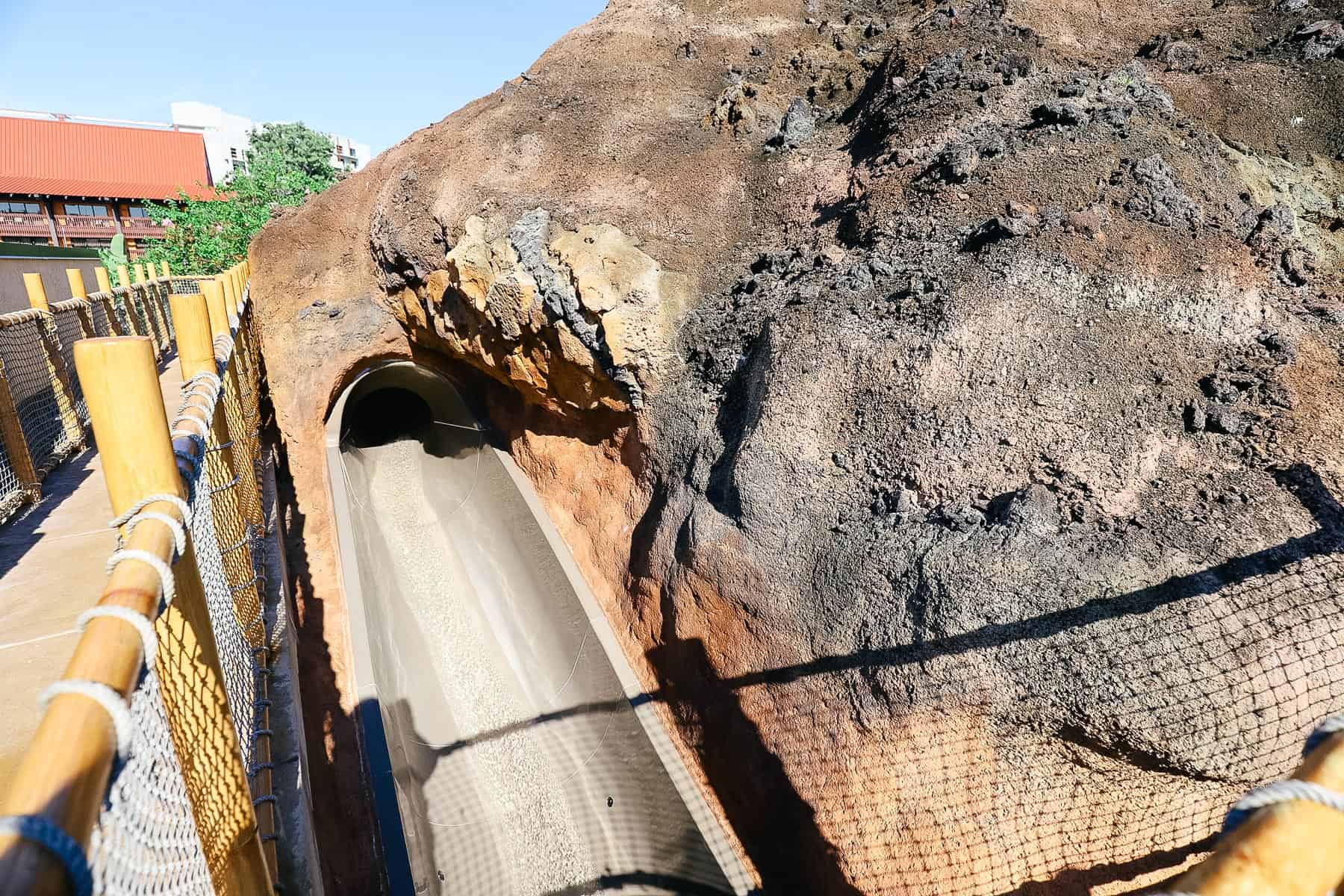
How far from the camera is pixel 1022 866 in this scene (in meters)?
4.07

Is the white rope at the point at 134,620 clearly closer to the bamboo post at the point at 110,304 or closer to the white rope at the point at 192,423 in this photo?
the white rope at the point at 192,423

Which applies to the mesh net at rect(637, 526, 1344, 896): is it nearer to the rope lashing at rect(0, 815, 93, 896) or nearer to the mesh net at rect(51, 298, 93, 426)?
the rope lashing at rect(0, 815, 93, 896)

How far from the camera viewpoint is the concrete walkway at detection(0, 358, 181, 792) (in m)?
3.17

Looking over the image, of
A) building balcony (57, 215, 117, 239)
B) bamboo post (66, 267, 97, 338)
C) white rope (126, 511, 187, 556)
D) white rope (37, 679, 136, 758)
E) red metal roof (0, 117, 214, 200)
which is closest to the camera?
white rope (37, 679, 136, 758)

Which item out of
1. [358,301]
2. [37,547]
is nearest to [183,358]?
[37,547]

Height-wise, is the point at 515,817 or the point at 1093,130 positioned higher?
the point at 1093,130

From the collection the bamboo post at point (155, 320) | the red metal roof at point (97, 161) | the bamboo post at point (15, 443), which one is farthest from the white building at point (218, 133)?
the bamboo post at point (15, 443)

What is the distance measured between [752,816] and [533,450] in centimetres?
616

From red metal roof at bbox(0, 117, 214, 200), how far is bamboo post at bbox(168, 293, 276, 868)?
84.7 ft

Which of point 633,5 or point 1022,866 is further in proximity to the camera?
point 633,5

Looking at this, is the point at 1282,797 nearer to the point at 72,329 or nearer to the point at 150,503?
the point at 150,503

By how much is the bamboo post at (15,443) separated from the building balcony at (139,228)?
25970mm

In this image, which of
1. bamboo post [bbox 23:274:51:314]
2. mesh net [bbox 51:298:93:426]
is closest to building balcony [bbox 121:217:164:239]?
mesh net [bbox 51:298:93:426]

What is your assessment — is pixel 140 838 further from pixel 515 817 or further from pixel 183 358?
pixel 515 817
